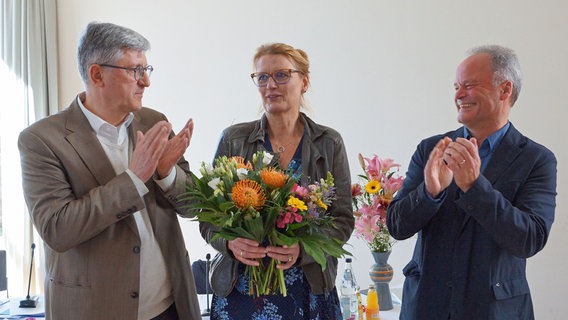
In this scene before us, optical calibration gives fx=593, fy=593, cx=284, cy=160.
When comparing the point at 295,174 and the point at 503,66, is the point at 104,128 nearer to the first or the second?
the point at 295,174

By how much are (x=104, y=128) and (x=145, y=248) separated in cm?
43

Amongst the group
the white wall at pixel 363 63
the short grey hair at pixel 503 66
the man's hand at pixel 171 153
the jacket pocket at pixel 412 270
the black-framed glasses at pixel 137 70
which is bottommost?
the jacket pocket at pixel 412 270

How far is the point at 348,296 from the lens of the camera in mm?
2875

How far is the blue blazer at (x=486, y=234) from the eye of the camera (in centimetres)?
186

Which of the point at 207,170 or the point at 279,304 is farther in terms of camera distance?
the point at 279,304

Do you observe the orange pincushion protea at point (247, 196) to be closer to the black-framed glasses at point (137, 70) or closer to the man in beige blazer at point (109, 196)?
the man in beige blazer at point (109, 196)

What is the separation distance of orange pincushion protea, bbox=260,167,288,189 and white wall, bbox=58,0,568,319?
2.51 m

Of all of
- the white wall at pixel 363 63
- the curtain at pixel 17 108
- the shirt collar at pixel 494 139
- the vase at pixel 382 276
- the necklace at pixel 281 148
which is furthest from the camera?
the curtain at pixel 17 108

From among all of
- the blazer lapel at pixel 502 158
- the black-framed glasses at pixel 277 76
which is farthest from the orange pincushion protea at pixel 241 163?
the blazer lapel at pixel 502 158

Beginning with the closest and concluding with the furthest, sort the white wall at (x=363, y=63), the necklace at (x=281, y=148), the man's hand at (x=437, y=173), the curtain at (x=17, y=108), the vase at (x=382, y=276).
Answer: the man's hand at (x=437, y=173) → the necklace at (x=281, y=148) → the vase at (x=382, y=276) → the white wall at (x=363, y=63) → the curtain at (x=17, y=108)

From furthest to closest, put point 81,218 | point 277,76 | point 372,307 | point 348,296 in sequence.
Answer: point 348,296, point 372,307, point 277,76, point 81,218

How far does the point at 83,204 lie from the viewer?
184 cm

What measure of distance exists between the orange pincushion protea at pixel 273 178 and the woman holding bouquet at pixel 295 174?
0.67 ft

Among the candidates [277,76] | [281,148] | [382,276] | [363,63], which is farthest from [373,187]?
[363,63]
